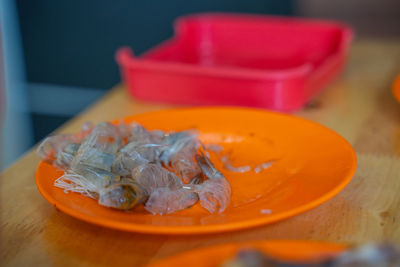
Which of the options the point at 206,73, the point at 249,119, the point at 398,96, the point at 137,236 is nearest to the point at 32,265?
the point at 137,236

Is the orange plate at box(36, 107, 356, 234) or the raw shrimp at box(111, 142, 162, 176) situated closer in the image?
the orange plate at box(36, 107, 356, 234)

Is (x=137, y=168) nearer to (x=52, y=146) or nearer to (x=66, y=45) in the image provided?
(x=52, y=146)

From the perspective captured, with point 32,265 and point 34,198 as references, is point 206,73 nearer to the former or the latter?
point 34,198

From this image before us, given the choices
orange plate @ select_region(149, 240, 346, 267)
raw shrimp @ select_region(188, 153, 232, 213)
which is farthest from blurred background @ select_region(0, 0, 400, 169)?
orange plate @ select_region(149, 240, 346, 267)

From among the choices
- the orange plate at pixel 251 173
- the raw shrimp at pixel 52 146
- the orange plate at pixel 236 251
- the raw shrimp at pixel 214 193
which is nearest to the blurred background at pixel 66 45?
the orange plate at pixel 251 173

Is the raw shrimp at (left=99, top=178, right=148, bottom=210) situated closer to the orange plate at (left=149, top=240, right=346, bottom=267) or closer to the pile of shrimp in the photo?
the pile of shrimp

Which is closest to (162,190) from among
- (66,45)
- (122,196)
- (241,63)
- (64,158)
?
(122,196)

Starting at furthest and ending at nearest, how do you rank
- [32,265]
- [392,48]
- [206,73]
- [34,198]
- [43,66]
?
[43,66] → [392,48] → [206,73] → [34,198] → [32,265]
